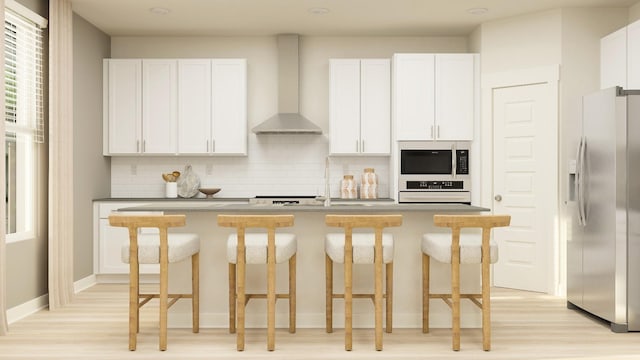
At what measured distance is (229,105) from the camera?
634 cm

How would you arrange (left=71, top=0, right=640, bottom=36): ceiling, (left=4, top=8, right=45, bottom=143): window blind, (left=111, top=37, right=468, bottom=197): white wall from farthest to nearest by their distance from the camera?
(left=111, top=37, right=468, bottom=197): white wall → (left=71, top=0, right=640, bottom=36): ceiling → (left=4, top=8, right=45, bottom=143): window blind

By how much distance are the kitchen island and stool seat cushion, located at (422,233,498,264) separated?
425mm

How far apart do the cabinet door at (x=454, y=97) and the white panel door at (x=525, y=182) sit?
0.30 metres

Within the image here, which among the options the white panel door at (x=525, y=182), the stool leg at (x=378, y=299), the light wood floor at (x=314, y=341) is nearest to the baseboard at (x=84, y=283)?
the light wood floor at (x=314, y=341)

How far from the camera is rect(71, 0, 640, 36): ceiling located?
5352 mm

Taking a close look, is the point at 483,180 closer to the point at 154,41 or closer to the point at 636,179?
the point at 636,179

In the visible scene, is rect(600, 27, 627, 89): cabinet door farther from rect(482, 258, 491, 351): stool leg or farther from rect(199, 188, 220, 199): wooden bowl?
rect(199, 188, 220, 199): wooden bowl

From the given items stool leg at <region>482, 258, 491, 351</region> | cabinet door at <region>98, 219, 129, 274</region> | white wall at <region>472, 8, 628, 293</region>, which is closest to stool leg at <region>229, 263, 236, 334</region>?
stool leg at <region>482, 258, 491, 351</region>

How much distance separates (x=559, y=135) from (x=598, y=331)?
2.10 m

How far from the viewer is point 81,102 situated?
5777 millimetres

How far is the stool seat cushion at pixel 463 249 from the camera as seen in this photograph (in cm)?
364

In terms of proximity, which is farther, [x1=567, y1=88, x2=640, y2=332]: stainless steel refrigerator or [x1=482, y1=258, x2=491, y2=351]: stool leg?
[x1=567, y1=88, x2=640, y2=332]: stainless steel refrigerator

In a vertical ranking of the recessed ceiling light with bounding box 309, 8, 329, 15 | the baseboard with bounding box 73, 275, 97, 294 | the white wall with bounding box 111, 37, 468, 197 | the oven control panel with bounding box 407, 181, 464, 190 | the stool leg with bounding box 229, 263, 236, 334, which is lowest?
the baseboard with bounding box 73, 275, 97, 294

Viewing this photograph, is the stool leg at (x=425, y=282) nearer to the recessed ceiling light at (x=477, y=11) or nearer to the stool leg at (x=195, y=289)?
the stool leg at (x=195, y=289)
